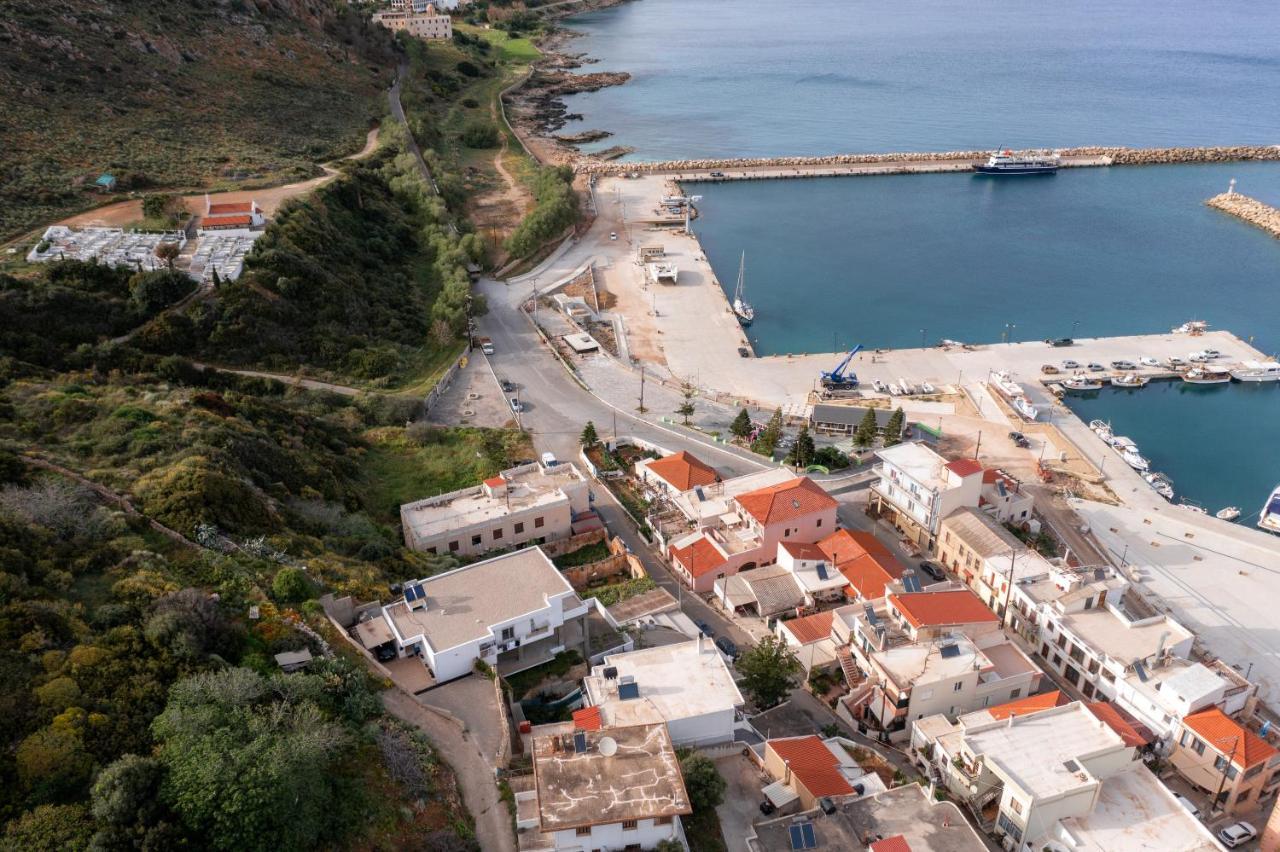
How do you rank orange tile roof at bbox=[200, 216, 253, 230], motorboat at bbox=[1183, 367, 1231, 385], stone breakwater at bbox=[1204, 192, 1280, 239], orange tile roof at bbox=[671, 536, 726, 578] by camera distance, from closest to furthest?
orange tile roof at bbox=[671, 536, 726, 578], orange tile roof at bbox=[200, 216, 253, 230], motorboat at bbox=[1183, 367, 1231, 385], stone breakwater at bbox=[1204, 192, 1280, 239]

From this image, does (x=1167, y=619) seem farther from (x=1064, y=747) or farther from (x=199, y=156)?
(x=199, y=156)

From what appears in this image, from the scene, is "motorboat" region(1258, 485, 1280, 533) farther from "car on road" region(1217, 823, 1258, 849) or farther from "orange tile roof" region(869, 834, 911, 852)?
"orange tile roof" region(869, 834, 911, 852)

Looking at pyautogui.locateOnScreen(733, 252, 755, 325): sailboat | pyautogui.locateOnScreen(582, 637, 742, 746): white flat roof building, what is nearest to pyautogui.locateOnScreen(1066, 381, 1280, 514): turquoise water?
pyautogui.locateOnScreen(733, 252, 755, 325): sailboat

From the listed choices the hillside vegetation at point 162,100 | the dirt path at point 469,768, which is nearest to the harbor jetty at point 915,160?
the hillside vegetation at point 162,100

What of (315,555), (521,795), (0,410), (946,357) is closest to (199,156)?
(0,410)

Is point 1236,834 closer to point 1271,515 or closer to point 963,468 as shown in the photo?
point 963,468

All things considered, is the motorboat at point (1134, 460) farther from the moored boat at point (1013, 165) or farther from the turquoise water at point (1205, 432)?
the moored boat at point (1013, 165)
